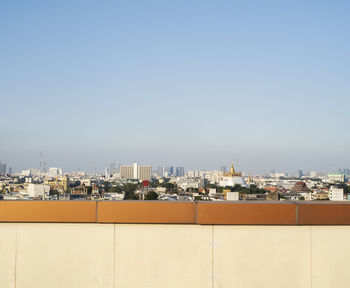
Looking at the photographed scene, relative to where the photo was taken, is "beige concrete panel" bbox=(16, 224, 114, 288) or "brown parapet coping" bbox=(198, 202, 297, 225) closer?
"brown parapet coping" bbox=(198, 202, 297, 225)

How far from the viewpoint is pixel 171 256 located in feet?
12.6

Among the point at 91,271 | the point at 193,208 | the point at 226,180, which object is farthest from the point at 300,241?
the point at 226,180

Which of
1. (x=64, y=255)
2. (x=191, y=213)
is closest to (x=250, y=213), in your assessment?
(x=191, y=213)

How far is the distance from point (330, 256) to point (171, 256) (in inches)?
53.6

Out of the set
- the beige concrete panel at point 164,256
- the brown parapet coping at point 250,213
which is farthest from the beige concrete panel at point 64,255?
the brown parapet coping at point 250,213

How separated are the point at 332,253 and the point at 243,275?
79 cm

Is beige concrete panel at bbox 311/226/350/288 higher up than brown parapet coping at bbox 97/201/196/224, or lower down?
lower down

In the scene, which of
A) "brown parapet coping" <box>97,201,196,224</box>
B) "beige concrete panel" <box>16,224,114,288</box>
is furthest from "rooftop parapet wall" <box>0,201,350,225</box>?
"beige concrete panel" <box>16,224,114,288</box>

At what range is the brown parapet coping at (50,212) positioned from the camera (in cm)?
386

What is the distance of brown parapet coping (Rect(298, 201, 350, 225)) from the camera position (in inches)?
148

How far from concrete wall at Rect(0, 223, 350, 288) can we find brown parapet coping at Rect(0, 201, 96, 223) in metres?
0.08

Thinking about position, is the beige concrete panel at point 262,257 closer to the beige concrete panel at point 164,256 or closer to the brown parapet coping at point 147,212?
the beige concrete panel at point 164,256

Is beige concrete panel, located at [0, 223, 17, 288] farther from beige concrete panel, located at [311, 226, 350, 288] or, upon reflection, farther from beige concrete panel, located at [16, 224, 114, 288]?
beige concrete panel, located at [311, 226, 350, 288]

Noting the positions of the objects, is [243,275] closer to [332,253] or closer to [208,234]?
[208,234]
